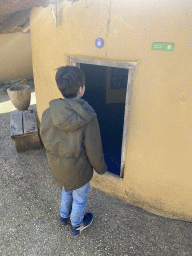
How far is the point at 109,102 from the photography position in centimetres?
702

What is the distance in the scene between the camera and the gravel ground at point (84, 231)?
2533 mm

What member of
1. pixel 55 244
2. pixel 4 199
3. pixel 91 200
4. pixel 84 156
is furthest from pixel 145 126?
pixel 4 199

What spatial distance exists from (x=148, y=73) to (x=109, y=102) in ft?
15.4

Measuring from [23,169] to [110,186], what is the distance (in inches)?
72.0

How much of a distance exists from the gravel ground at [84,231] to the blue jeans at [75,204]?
10.9 inches

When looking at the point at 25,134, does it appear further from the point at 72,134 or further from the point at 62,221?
the point at 72,134

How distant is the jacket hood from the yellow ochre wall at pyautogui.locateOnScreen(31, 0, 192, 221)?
0.93 m

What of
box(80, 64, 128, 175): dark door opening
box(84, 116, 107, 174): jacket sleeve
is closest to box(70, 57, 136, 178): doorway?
box(80, 64, 128, 175): dark door opening

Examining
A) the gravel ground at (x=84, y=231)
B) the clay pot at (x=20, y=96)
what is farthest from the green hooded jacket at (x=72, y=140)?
the clay pot at (x=20, y=96)

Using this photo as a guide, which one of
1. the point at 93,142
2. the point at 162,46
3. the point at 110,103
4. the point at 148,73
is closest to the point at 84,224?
the point at 93,142

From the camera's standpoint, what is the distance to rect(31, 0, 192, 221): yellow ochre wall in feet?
6.92

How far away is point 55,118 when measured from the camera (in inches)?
73.4

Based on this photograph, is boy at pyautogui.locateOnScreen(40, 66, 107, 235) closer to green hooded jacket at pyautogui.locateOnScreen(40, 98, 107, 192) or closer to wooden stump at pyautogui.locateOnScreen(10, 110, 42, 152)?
green hooded jacket at pyautogui.locateOnScreen(40, 98, 107, 192)

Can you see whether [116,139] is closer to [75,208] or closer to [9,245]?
[75,208]
